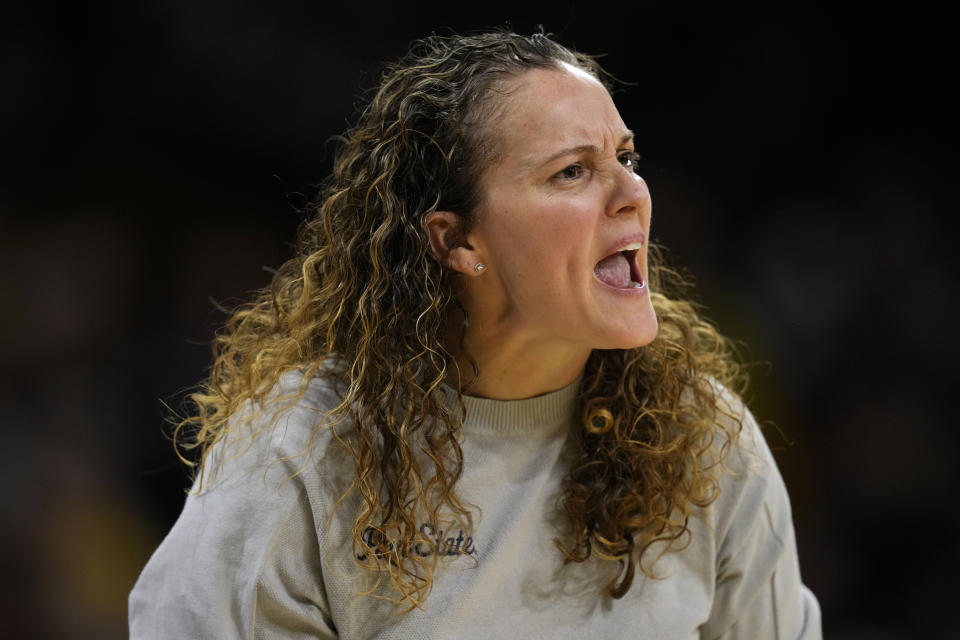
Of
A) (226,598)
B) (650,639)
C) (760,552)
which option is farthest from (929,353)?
(226,598)

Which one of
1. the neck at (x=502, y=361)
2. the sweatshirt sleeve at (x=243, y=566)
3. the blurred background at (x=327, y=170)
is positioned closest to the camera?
the sweatshirt sleeve at (x=243, y=566)

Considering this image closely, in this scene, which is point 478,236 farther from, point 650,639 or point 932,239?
point 932,239

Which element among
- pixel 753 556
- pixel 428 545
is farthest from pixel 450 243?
pixel 753 556

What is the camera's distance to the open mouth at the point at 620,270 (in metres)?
1.45

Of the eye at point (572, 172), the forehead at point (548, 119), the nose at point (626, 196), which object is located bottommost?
the nose at point (626, 196)

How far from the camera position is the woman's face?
140 centimetres

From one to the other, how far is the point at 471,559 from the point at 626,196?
527mm

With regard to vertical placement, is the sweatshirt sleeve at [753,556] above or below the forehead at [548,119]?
below

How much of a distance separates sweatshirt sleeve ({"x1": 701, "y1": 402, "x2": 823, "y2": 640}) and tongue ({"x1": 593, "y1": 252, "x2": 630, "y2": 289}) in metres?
0.33

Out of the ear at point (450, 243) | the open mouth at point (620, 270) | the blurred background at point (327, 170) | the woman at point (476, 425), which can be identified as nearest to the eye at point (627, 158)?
the woman at point (476, 425)

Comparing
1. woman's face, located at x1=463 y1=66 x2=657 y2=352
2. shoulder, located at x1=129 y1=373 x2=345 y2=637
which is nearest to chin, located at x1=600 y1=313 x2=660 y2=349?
woman's face, located at x1=463 y1=66 x2=657 y2=352

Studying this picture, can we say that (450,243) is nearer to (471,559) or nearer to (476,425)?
(476,425)

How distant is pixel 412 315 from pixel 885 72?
163 centimetres

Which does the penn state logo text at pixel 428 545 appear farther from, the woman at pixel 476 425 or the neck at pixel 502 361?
the neck at pixel 502 361
